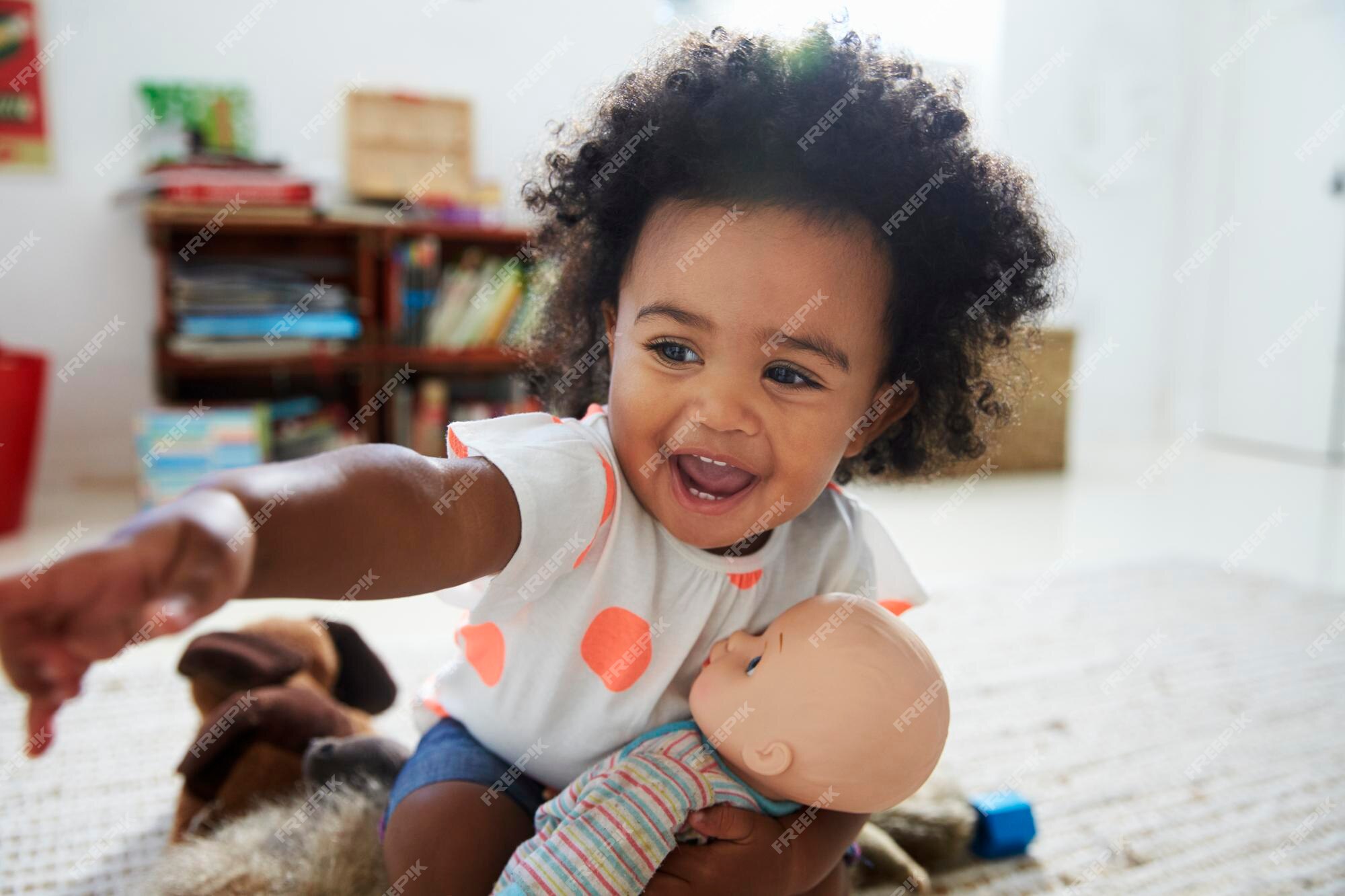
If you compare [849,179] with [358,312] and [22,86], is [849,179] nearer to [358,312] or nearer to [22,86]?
[358,312]

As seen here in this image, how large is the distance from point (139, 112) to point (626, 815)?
267 cm

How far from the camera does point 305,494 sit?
462mm

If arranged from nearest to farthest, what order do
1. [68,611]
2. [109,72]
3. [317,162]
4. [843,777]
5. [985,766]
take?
[68,611] < [843,777] < [985,766] < [109,72] < [317,162]

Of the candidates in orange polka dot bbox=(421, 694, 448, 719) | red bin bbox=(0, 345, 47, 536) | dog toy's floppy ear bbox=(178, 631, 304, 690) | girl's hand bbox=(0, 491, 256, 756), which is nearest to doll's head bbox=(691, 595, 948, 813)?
orange polka dot bbox=(421, 694, 448, 719)

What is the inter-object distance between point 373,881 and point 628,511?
1.24 ft

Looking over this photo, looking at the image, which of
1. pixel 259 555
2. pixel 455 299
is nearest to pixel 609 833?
pixel 259 555

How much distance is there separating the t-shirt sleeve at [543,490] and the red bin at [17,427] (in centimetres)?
185

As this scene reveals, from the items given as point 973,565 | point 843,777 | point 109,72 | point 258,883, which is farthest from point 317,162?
point 843,777

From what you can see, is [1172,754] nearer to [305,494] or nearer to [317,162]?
[305,494]

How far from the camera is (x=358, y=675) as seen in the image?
3.74 feet

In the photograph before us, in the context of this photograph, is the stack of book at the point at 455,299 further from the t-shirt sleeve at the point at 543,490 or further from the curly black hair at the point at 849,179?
the t-shirt sleeve at the point at 543,490

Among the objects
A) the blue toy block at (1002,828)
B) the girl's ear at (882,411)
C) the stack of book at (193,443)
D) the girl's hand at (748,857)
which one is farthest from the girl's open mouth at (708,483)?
the stack of book at (193,443)

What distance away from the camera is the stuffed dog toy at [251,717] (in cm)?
95

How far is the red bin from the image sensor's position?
2.09 meters
